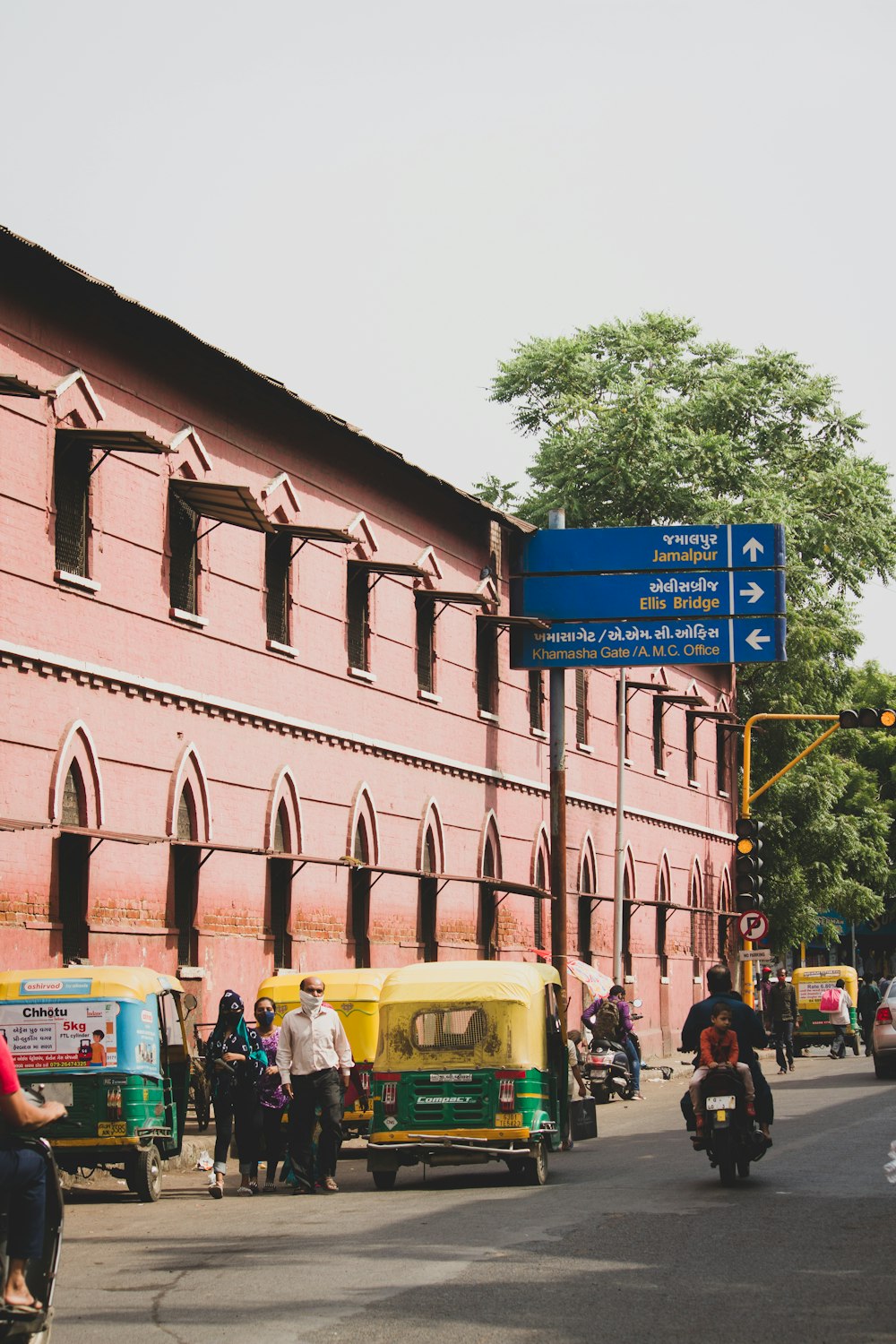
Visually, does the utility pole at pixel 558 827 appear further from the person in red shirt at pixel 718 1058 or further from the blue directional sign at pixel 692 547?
the person in red shirt at pixel 718 1058

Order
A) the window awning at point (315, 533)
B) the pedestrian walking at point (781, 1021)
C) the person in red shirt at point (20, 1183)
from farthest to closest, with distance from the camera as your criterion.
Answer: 1. the pedestrian walking at point (781, 1021)
2. the window awning at point (315, 533)
3. the person in red shirt at point (20, 1183)

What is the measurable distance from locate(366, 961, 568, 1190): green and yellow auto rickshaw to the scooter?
378 inches

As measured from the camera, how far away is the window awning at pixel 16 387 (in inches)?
773

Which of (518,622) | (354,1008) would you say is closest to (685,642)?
(518,622)

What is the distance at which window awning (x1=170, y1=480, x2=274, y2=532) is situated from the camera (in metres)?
24.7

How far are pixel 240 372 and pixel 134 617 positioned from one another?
4.28 metres

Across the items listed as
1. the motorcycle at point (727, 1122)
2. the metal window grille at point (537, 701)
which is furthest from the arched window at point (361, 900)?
the motorcycle at point (727, 1122)

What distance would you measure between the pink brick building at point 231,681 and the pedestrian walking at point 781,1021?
13.6 ft

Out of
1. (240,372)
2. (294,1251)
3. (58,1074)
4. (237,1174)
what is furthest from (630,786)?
(294,1251)

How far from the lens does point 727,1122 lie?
16906 millimetres

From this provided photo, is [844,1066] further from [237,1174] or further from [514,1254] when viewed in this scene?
[514,1254]

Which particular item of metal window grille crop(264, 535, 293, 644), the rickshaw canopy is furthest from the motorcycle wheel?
metal window grille crop(264, 535, 293, 644)

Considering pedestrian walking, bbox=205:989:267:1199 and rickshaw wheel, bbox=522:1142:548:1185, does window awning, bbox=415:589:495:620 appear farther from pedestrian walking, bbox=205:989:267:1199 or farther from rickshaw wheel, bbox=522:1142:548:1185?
rickshaw wheel, bbox=522:1142:548:1185

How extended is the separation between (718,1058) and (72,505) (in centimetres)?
1045
